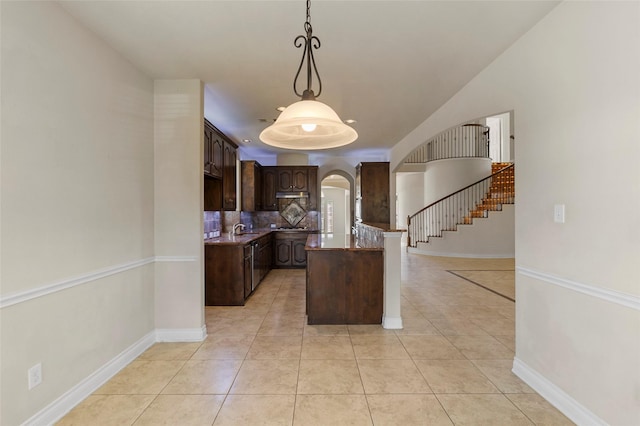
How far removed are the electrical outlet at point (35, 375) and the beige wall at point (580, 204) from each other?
3342mm

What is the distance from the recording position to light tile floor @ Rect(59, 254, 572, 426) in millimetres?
1864

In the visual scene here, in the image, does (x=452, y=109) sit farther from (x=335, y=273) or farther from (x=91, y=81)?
(x=91, y=81)

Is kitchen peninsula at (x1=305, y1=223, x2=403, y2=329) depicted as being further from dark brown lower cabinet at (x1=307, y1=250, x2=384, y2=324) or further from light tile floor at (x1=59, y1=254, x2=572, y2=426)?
light tile floor at (x1=59, y1=254, x2=572, y2=426)

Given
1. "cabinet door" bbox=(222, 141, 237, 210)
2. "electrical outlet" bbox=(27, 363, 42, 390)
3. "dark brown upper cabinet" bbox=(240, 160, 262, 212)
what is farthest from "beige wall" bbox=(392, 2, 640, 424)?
"dark brown upper cabinet" bbox=(240, 160, 262, 212)

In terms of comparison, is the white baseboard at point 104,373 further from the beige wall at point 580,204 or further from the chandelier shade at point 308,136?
the beige wall at point 580,204

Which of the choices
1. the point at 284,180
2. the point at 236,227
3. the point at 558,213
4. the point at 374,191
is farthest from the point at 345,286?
the point at 284,180

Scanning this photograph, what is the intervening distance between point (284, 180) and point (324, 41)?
4.54 metres

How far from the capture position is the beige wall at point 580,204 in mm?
1498

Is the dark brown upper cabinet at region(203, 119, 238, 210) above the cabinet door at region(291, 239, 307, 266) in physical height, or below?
above

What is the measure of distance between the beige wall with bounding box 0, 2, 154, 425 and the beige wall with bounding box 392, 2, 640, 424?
332cm

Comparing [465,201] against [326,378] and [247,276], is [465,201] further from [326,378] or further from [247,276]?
[326,378]

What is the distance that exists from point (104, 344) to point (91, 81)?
6.78 ft

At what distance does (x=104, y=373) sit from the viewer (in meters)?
2.26

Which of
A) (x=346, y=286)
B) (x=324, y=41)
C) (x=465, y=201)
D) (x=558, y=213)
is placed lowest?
(x=346, y=286)
